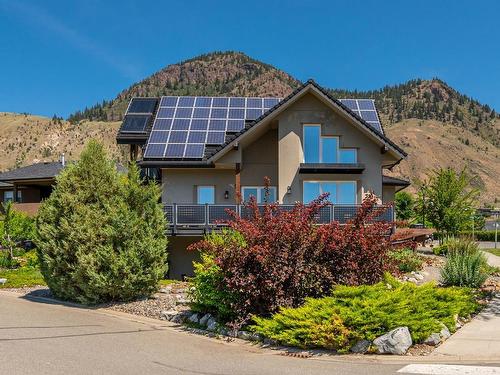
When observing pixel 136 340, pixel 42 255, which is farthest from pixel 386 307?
pixel 42 255

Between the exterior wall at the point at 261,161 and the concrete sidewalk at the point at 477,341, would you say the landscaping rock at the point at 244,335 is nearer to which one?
the concrete sidewalk at the point at 477,341

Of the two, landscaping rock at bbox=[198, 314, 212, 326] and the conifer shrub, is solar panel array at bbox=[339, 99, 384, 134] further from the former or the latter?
landscaping rock at bbox=[198, 314, 212, 326]

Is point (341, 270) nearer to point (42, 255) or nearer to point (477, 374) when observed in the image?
point (477, 374)

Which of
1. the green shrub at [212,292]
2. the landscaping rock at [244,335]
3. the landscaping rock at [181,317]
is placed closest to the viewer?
the landscaping rock at [244,335]

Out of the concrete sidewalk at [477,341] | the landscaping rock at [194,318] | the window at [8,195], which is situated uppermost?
the window at [8,195]

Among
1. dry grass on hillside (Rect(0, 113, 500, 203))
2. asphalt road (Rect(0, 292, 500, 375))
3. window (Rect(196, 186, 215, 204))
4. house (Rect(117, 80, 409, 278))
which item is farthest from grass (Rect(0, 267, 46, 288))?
dry grass on hillside (Rect(0, 113, 500, 203))

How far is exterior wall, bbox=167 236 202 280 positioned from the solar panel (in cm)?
722

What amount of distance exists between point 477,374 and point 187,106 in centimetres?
2205

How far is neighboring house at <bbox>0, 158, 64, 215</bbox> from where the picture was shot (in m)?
39.4

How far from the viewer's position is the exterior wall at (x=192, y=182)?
23891 mm

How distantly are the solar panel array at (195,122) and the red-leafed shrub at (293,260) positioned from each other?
11.9 m

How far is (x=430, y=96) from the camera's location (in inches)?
6245

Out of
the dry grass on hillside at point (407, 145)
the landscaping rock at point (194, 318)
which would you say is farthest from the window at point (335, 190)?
the dry grass on hillside at point (407, 145)

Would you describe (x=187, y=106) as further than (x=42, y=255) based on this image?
Yes
